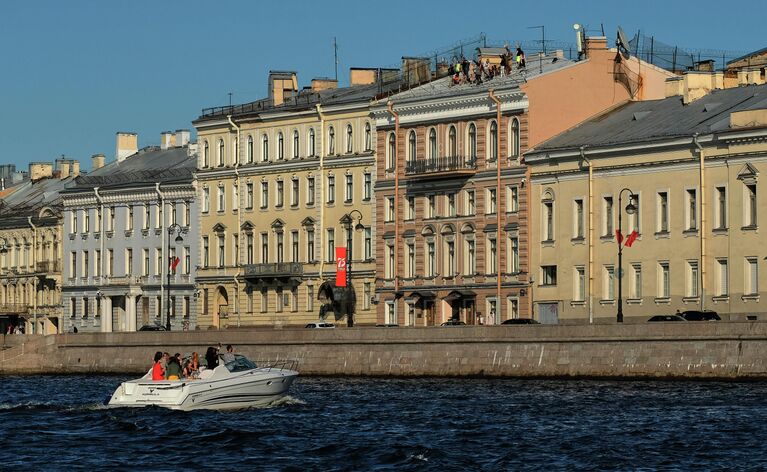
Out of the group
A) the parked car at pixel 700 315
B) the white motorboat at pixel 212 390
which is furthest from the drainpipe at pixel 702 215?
the white motorboat at pixel 212 390

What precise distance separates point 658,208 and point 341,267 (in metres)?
16.8

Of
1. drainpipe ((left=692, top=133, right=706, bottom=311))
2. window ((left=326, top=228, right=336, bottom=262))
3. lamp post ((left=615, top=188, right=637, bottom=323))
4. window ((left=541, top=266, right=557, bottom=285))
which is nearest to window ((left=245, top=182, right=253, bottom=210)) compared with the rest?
window ((left=326, top=228, right=336, bottom=262))

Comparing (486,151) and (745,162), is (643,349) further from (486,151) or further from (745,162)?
(486,151)

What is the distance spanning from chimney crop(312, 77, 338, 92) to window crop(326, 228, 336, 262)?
8.30m

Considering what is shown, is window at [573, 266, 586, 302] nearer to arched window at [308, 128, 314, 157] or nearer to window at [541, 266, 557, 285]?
window at [541, 266, 557, 285]

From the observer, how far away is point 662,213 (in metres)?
86.2

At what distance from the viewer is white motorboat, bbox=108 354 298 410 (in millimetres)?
63188

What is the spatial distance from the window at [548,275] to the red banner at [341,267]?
9.85 metres

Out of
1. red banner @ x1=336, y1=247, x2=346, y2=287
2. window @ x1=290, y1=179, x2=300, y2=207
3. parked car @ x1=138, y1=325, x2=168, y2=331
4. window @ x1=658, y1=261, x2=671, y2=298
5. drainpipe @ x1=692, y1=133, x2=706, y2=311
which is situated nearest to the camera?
drainpipe @ x1=692, y1=133, x2=706, y2=311

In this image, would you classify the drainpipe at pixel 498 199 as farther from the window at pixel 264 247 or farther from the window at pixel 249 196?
the window at pixel 249 196

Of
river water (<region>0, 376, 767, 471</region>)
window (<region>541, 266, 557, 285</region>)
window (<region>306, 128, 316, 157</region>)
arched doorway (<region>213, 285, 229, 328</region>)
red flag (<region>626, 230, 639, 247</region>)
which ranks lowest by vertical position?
river water (<region>0, 376, 767, 471</region>)

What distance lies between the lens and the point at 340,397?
71312 mm

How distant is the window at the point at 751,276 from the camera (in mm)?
82125

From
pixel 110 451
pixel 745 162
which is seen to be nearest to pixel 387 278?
pixel 745 162
